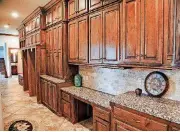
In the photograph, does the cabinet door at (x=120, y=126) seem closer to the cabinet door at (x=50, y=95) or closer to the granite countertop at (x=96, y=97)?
the granite countertop at (x=96, y=97)

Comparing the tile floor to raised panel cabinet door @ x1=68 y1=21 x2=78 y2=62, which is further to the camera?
raised panel cabinet door @ x1=68 y1=21 x2=78 y2=62

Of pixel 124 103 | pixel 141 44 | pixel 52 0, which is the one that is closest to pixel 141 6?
pixel 141 44

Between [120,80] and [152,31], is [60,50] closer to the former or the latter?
[120,80]

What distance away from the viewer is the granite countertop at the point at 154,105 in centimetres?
171

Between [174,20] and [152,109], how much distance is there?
3.50 feet

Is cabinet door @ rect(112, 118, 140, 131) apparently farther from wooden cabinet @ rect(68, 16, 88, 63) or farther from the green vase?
the green vase

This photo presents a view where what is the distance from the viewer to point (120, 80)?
2941 mm

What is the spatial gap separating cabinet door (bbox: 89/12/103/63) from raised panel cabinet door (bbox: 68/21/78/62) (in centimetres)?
56

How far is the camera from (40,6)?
4602mm

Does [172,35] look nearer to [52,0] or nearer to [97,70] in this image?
[97,70]

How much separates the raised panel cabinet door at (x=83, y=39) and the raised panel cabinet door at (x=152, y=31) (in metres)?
1.36

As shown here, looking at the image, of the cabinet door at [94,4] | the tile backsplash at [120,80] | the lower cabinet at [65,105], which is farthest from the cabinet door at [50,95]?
the cabinet door at [94,4]

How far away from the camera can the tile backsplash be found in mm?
2221

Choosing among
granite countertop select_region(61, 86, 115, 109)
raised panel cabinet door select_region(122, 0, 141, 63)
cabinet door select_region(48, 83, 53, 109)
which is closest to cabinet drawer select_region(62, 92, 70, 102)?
granite countertop select_region(61, 86, 115, 109)
